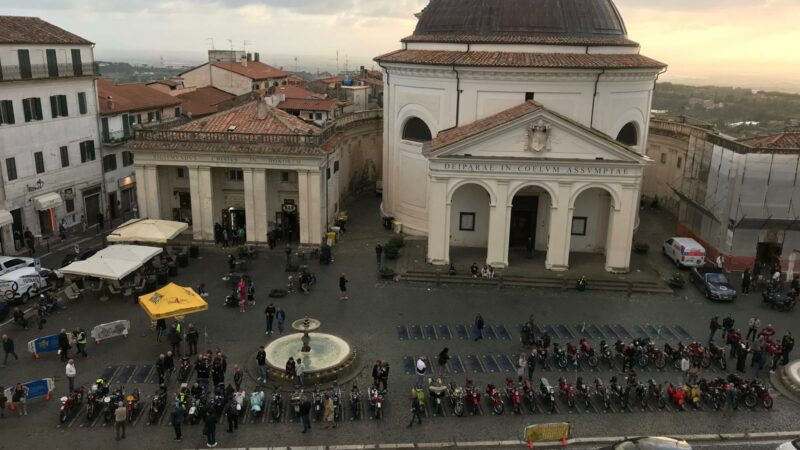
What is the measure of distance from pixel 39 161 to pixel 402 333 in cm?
2734

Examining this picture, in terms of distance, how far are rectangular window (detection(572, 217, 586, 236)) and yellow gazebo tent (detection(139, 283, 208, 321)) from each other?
23.8 m

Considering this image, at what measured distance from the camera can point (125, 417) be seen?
1978 centimetres

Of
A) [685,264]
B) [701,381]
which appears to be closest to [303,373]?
[701,381]

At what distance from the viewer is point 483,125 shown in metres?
35.6

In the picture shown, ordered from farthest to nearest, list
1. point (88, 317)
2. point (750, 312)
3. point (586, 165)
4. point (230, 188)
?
point (230, 188)
point (586, 165)
point (750, 312)
point (88, 317)

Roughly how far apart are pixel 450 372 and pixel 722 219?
2283 cm

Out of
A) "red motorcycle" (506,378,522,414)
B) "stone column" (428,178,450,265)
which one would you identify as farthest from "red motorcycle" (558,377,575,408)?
"stone column" (428,178,450,265)

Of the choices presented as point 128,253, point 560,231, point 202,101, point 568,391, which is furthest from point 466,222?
point 202,101

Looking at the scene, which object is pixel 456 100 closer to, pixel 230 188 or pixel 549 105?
pixel 549 105

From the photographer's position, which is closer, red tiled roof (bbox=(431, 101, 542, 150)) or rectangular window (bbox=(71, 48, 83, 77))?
red tiled roof (bbox=(431, 101, 542, 150))

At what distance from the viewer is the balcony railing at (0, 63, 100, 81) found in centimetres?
3622

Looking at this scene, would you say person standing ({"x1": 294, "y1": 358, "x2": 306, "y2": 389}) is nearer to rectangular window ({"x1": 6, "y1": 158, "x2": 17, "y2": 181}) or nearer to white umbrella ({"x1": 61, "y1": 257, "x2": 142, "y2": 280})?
white umbrella ({"x1": 61, "y1": 257, "x2": 142, "y2": 280})

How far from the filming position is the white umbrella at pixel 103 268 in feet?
97.7

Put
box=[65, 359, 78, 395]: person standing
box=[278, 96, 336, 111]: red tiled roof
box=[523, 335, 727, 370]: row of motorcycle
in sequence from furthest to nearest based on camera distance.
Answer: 1. box=[278, 96, 336, 111]: red tiled roof
2. box=[523, 335, 727, 370]: row of motorcycle
3. box=[65, 359, 78, 395]: person standing
